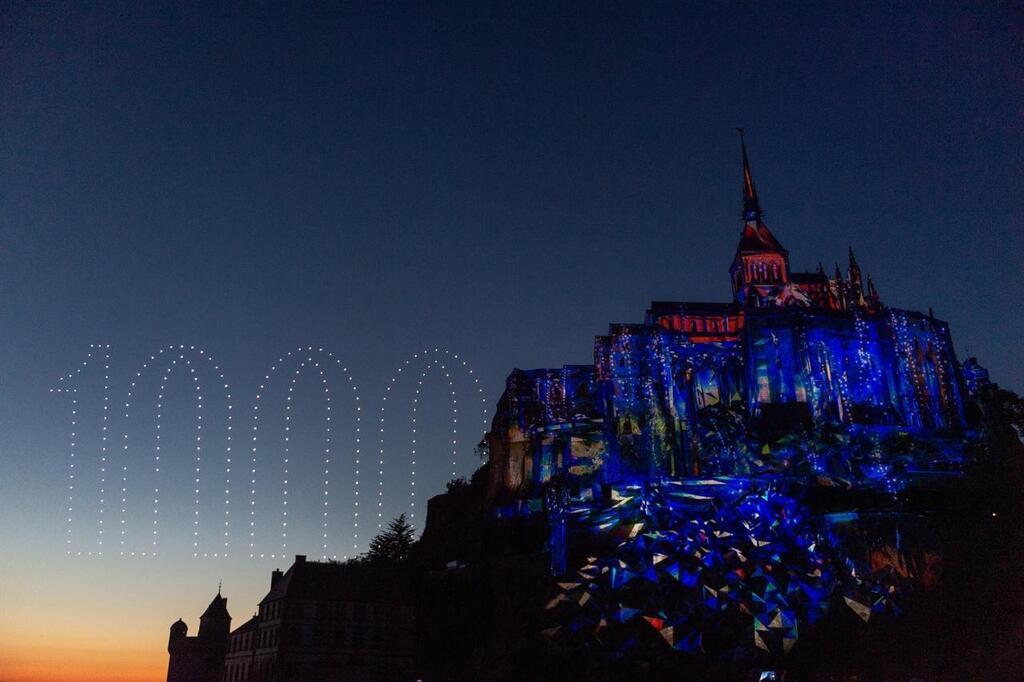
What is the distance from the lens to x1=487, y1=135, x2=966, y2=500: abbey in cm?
5981

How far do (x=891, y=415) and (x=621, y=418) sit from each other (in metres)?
20.3

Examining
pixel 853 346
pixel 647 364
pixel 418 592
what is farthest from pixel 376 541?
pixel 853 346

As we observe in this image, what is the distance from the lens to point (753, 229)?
9156cm

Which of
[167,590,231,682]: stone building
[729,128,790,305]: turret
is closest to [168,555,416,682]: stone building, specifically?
[167,590,231,682]: stone building

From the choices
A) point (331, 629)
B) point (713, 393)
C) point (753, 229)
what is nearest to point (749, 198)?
point (753, 229)

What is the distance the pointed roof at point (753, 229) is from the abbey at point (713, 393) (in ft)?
71.2

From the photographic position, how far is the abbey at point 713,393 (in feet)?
196

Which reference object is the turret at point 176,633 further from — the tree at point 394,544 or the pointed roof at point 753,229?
the pointed roof at point 753,229

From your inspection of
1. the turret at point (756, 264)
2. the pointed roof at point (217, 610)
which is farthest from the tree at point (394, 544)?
the turret at point (756, 264)

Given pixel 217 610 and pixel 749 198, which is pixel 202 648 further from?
pixel 749 198

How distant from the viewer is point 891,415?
59.7 meters

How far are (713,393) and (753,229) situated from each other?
33912 millimetres

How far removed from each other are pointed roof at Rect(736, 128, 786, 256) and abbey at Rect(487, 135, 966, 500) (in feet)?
71.2

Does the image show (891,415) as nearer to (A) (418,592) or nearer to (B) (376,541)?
(A) (418,592)
